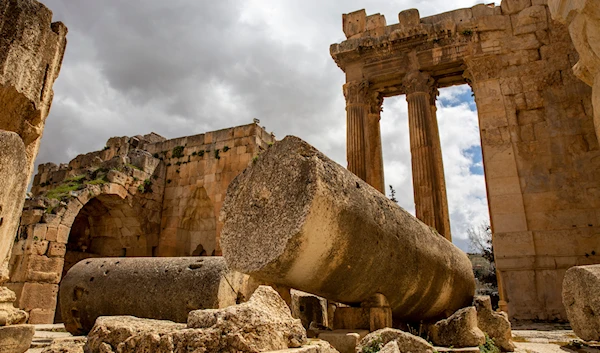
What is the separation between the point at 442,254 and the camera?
440 cm

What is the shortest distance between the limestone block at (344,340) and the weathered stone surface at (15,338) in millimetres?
2190

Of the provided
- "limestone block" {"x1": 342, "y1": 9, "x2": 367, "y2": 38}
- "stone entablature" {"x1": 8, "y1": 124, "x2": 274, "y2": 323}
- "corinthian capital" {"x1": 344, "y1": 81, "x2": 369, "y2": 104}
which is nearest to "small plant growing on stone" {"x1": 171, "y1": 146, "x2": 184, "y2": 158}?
"stone entablature" {"x1": 8, "y1": 124, "x2": 274, "y2": 323}

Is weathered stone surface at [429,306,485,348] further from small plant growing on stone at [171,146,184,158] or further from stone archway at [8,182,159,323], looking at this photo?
small plant growing on stone at [171,146,184,158]

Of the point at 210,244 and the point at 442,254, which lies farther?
the point at 210,244

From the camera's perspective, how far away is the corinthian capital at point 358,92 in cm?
1249

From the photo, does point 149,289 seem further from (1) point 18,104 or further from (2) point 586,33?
(2) point 586,33

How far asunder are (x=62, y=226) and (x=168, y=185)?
3.90 metres

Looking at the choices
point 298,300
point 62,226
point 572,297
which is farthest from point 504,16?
point 62,226

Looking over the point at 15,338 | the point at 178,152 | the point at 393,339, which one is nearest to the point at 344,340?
the point at 393,339

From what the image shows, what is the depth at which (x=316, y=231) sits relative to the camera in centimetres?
280

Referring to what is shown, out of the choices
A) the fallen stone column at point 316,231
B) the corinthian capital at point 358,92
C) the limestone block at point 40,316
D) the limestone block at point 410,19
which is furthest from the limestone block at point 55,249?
the limestone block at point 410,19

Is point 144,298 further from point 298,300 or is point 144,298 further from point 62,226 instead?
point 62,226

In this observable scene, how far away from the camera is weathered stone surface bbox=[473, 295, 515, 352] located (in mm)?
4691

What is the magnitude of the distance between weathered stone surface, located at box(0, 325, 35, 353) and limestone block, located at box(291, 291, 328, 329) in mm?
2239
